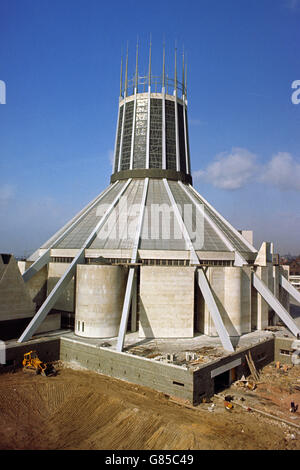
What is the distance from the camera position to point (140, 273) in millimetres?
29125

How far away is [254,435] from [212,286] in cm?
1420

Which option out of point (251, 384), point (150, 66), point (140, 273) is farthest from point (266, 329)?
point (150, 66)

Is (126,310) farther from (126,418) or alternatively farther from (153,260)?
(126,418)

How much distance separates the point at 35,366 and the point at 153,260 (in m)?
13.1

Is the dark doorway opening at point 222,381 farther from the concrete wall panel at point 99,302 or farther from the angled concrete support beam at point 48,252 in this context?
the angled concrete support beam at point 48,252

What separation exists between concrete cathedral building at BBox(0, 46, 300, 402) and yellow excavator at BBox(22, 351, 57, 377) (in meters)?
1.60

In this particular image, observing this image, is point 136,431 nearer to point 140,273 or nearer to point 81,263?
point 140,273

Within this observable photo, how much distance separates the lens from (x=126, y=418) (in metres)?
18.5

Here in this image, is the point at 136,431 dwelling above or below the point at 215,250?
below

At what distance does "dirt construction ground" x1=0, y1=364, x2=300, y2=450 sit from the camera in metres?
16.7

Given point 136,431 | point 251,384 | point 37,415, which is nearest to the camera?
point 136,431

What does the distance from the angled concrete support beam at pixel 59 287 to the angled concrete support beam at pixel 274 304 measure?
16.3 meters

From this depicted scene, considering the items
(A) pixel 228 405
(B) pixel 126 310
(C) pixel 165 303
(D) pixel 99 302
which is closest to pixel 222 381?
(A) pixel 228 405

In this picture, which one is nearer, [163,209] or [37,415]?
[37,415]
